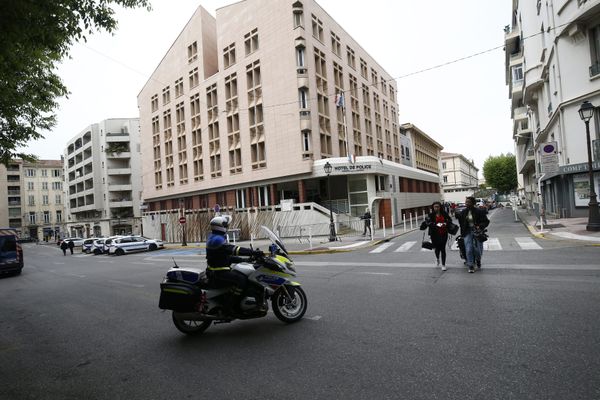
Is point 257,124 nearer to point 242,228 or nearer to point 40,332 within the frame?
point 242,228

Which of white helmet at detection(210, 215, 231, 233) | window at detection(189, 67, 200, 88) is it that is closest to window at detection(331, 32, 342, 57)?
window at detection(189, 67, 200, 88)

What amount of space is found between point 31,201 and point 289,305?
10176cm

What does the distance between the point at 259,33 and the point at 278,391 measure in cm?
3171

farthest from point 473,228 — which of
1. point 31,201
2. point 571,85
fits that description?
point 31,201

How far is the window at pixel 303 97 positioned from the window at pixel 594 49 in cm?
1743

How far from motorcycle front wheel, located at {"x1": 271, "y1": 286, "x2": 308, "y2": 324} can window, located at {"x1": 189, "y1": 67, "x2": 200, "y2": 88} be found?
117 ft

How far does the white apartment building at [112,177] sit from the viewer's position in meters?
63.2

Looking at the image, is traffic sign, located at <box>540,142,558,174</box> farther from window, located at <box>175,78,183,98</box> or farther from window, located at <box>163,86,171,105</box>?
window, located at <box>163,86,171,105</box>

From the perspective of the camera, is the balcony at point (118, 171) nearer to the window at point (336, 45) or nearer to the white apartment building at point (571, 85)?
the window at point (336, 45)

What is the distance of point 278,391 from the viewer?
10.8ft

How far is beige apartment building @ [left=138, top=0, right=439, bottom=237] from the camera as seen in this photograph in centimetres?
2839

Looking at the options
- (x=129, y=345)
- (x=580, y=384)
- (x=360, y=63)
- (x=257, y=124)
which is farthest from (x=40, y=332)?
(x=360, y=63)

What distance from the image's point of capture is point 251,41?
3144cm

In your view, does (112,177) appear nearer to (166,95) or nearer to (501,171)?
(166,95)
